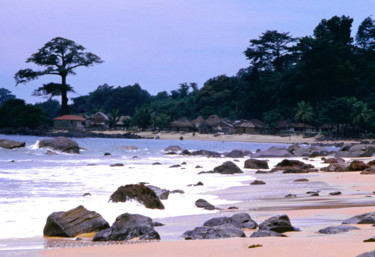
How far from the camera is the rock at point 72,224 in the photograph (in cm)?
603

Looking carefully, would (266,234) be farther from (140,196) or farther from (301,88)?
(301,88)

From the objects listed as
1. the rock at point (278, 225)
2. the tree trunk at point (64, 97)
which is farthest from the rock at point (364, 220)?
the tree trunk at point (64, 97)

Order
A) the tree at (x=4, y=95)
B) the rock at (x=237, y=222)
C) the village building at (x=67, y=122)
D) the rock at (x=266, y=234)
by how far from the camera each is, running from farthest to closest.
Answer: the tree at (x=4, y=95) → the village building at (x=67, y=122) → the rock at (x=237, y=222) → the rock at (x=266, y=234)

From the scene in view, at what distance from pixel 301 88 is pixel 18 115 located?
45776 mm

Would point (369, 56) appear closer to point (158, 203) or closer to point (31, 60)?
point (31, 60)

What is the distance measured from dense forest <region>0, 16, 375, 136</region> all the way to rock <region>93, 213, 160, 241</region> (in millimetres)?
71078

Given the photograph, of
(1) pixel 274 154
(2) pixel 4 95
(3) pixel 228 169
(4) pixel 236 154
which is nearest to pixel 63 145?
(4) pixel 236 154

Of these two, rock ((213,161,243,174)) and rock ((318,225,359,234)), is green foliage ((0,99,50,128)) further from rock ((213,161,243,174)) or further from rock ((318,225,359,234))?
rock ((318,225,359,234))

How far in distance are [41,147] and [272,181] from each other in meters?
24.9

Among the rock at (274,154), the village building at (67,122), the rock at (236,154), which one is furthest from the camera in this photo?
the village building at (67,122)

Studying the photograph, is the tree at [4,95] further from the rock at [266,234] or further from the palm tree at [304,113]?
the rock at [266,234]

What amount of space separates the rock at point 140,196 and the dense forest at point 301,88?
68.5 m

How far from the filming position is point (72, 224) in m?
6.14

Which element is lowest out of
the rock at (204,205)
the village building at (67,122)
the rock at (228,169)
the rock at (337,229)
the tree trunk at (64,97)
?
the rock at (228,169)
